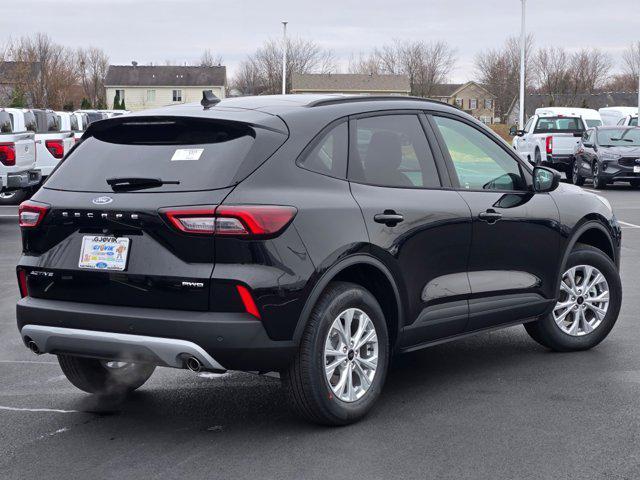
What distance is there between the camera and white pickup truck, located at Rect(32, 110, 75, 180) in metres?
23.5

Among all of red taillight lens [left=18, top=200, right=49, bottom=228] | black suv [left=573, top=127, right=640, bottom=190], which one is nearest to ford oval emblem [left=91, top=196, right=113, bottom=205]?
red taillight lens [left=18, top=200, right=49, bottom=228]

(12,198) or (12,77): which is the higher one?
(12,77)

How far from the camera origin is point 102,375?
6.38 m

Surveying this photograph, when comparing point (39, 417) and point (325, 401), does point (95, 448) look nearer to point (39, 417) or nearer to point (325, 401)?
point (39, 417)

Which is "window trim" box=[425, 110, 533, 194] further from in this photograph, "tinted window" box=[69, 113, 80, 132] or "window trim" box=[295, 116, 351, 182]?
"tinted window" box=[69, 113, 80, 132]

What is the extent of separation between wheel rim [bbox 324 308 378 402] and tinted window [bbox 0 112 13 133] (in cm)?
1469

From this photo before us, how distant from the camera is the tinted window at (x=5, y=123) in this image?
19.2 meters

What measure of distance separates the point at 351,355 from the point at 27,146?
14.6m

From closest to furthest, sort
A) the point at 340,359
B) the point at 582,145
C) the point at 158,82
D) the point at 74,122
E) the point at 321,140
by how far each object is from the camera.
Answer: the point at 340,359 → the point at 321,140 → the point at 582,145 → the point at 74,122 → the point at 158,82

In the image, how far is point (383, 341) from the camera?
583 cm

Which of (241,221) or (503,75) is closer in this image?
(241,221)

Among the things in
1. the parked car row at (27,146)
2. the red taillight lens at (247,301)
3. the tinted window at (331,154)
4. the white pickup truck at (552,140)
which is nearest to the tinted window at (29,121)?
the parked car row at (27,146)

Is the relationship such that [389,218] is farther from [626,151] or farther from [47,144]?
[626,151]

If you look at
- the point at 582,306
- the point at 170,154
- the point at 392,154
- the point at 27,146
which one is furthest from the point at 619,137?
the point at 170,154
